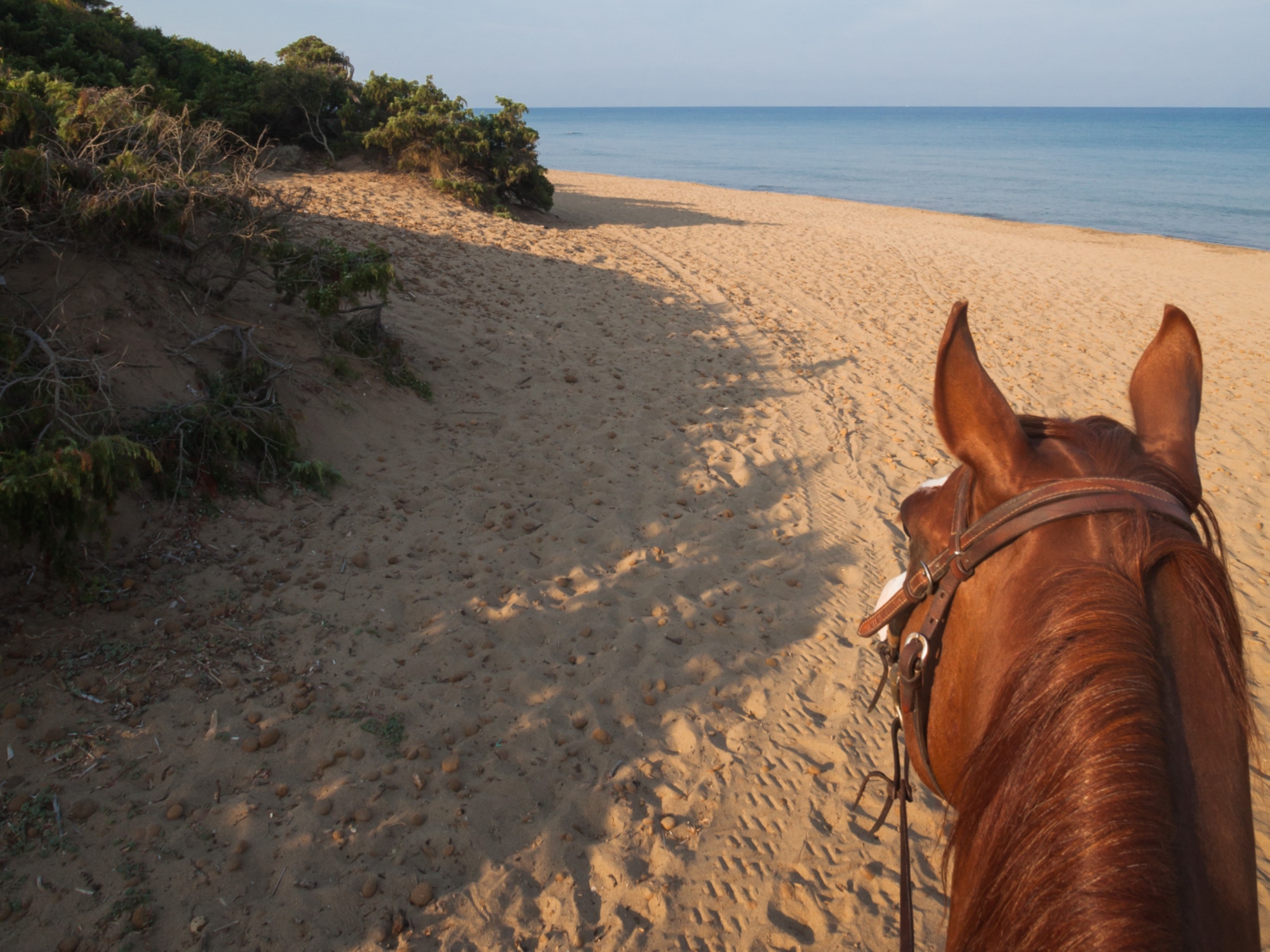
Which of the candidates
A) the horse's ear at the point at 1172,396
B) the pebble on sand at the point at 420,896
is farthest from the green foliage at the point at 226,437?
the horse's ear at the point at 1172,396

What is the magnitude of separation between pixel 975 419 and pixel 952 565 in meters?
0.27

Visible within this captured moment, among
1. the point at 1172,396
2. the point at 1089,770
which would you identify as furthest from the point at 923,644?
the point at 1172,396

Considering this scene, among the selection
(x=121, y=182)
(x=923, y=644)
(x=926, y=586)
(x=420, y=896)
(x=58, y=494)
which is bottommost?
(x=420, y=896)

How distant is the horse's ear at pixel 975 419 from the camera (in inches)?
45.7

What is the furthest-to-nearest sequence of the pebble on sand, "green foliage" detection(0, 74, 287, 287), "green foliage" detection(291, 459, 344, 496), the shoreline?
the shoreline → "green foliage" detection(291, 459, 344, 496) → "green foliage" detection(0, 74, 287, 287) → the pebble on sand

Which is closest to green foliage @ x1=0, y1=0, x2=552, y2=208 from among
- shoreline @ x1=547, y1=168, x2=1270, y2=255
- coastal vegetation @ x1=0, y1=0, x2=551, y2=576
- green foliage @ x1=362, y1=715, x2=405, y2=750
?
coastal vegetation @ x1=0, y1=0, x2=551, y2=576

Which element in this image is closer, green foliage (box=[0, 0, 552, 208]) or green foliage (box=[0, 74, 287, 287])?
green foliage (box=[0, 74, 287, 287])

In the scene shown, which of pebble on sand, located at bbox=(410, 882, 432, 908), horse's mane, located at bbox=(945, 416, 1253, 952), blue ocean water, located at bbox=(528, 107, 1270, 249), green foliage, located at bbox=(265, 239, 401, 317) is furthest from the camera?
blue ocean water, located at bbox=(528, 107, 1270, 249)

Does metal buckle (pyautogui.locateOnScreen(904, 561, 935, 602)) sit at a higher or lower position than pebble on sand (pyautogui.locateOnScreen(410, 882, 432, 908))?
higher

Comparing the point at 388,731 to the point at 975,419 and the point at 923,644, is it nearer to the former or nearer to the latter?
the point at 923,644

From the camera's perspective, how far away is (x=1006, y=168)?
146 ft

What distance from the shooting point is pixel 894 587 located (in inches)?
65.5

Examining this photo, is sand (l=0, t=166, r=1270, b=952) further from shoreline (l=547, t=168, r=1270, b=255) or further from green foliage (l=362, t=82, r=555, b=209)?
shoreline (l=547, t=168, r=1270, b=255)

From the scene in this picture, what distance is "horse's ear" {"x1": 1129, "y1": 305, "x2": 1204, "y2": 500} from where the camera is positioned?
1.21 m
